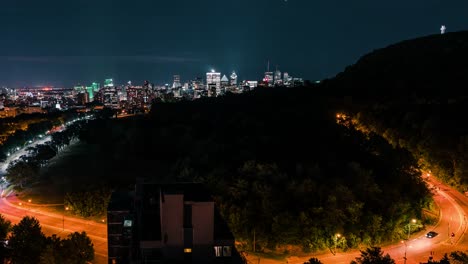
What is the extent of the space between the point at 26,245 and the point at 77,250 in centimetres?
215

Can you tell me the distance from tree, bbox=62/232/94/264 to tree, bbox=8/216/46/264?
1236 mm

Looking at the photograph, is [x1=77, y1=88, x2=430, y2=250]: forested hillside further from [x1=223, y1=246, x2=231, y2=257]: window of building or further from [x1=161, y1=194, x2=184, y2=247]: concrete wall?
[x1=161, y1=194, x2=184, y2=247]: concrete wall

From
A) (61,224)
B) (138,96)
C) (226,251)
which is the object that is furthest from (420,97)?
(138,96)

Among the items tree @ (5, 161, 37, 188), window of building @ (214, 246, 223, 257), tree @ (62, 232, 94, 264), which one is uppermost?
window of building @ (214, 246, 223, 257)

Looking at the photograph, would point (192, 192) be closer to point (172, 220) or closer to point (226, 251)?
point (172, 220)

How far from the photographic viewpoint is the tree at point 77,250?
1490cm

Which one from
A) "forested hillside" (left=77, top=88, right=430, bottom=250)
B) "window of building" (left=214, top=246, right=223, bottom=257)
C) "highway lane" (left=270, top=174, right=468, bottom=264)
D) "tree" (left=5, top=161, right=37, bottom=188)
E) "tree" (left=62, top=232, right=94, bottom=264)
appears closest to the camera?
"window of building" (left=214, top=246, right=223, bottom=257)

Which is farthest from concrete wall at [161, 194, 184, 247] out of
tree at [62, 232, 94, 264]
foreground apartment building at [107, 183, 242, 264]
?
tree at [62, 232, 94, 264]

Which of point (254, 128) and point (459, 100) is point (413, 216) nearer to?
point (254, 128)

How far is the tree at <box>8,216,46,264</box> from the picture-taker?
15.4 metres

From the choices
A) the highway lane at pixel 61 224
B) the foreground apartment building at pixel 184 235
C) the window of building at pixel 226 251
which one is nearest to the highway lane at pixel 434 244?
the window of building at pixel 226 251

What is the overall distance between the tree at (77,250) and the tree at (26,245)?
1.24 meters

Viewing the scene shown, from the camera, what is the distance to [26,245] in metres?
15.6

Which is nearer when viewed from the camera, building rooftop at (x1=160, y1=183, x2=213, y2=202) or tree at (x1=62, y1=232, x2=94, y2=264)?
building rooftop at (x1=160, y1=183, x2=213, y2=202)
